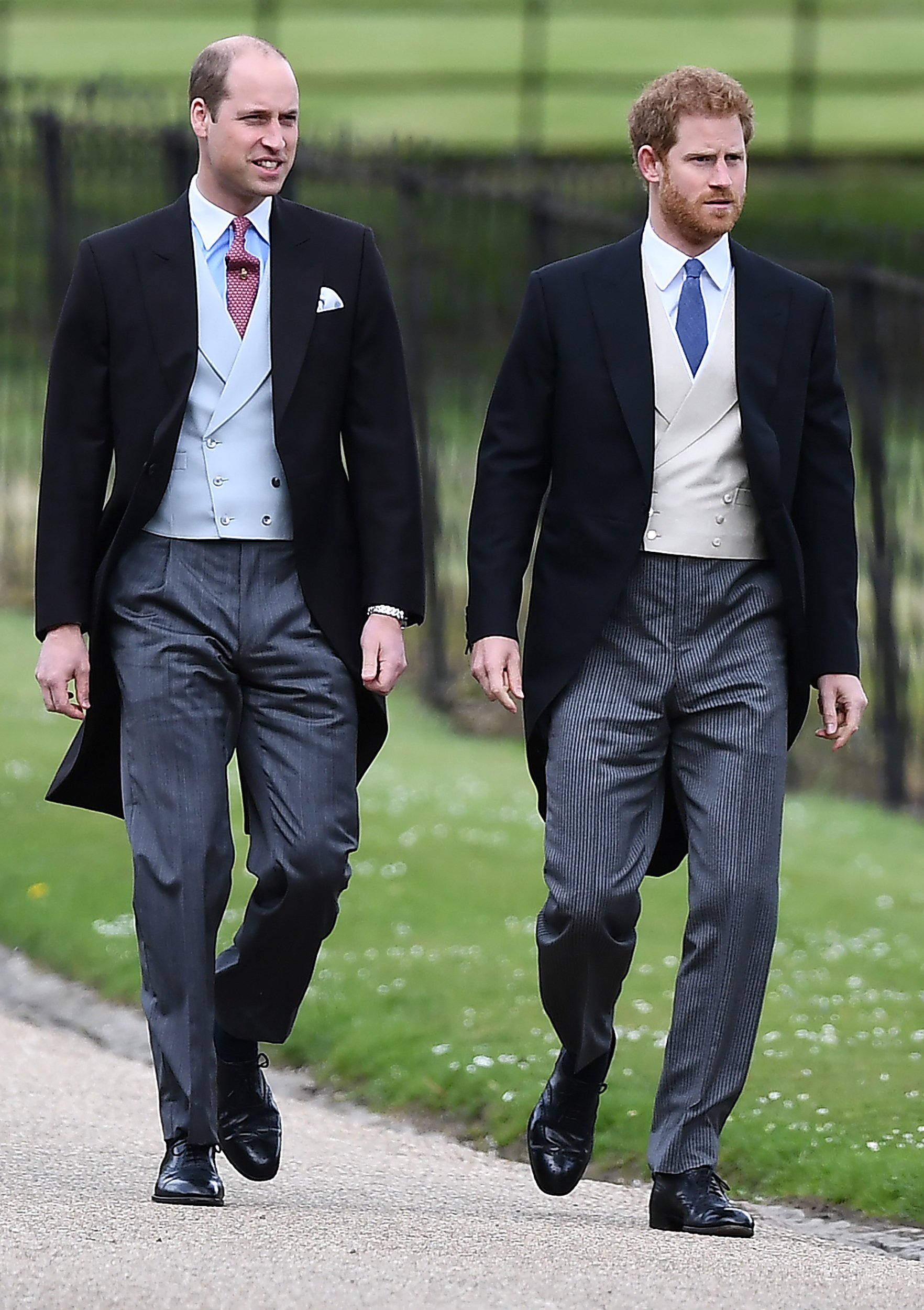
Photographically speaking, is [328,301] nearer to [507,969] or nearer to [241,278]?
[241,278]

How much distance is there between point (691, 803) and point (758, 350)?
875mm

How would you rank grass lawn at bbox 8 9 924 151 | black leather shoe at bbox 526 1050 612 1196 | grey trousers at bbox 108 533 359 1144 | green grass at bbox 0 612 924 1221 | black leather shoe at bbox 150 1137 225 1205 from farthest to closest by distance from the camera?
1. grass lawn at bbox 8 9 924 151
2. green grass at bbox 0 612 924 1221
3. black leather shoe at bbox 526 1050 612 1196
4. grey trousers at bbox 108 533 359 1144
5. black leather shoe at bbox 150 1137 225 1205

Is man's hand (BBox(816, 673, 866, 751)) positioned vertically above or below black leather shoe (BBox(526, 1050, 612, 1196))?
above

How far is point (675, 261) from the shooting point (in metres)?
5.09

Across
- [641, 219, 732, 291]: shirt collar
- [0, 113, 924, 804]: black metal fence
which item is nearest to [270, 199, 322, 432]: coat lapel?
[641, 219, 732, 291]: shirt collar

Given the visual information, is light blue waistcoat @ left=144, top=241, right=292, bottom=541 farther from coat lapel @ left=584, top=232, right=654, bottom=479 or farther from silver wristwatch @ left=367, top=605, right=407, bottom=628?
coat lapel @ left=584, top=232, right=654, bottom=479

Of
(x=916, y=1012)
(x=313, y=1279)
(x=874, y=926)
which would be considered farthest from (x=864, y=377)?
(x=313, y=1279)

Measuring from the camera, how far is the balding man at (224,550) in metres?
5.00

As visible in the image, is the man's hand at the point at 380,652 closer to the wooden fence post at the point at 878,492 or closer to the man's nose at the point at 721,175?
the man's nose at the point at 721,175

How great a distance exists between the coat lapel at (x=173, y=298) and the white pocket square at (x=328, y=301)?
0.25 meters

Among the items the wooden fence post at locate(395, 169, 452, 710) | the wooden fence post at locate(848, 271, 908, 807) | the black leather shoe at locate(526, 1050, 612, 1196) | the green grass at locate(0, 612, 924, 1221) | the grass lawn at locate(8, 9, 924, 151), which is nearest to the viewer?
the black leather shoe at locate(526, 1050, 612, 1196)

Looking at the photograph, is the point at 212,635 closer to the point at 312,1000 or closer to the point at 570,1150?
the point at 570,1150

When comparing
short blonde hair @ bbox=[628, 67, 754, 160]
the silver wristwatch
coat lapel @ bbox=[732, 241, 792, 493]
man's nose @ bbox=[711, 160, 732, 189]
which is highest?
short blonde hair @ bbox=[628, 67, 754, 160]

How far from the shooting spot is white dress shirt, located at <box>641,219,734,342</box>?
507 centimetres
